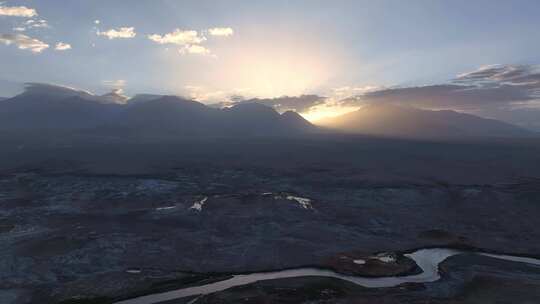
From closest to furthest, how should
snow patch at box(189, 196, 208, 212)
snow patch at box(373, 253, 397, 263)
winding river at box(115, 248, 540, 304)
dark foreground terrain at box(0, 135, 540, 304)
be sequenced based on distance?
winding river at box(115, 248, 540, 304)
dark foreground terrain at box(0, 135, 540, 304)
snow patch at box(373, 253, 397, 263)
snow patch at box(189, 196, 208, 212)

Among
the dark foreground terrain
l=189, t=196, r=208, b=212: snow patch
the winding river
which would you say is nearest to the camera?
the winding river

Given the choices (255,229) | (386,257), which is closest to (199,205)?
(255,229)

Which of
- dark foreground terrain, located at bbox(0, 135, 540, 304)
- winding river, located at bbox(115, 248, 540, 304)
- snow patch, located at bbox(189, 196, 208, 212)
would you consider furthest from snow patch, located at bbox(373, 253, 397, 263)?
snow patch, located at bbox(189, 196, 208, 212)

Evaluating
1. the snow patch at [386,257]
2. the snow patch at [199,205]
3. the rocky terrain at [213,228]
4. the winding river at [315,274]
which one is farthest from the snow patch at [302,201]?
the winding river at [315,274]

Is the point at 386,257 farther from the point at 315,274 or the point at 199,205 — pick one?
the point at 199,205

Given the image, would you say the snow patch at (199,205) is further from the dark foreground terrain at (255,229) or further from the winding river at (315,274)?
the winding river at (315,274)

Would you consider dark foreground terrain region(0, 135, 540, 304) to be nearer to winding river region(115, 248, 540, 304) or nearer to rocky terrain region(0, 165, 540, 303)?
rocky terrain region(0, 165, 540, 303)

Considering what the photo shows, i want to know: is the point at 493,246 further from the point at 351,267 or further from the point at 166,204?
the point at 166,204

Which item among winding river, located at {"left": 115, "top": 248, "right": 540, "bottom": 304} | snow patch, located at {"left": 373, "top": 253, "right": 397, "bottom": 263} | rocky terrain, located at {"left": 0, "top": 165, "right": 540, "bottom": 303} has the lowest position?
winding river, located at {"left": 115, "top": 248, "right": 540, "bottom": 304}

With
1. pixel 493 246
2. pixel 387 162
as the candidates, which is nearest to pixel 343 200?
pixel 493 246
